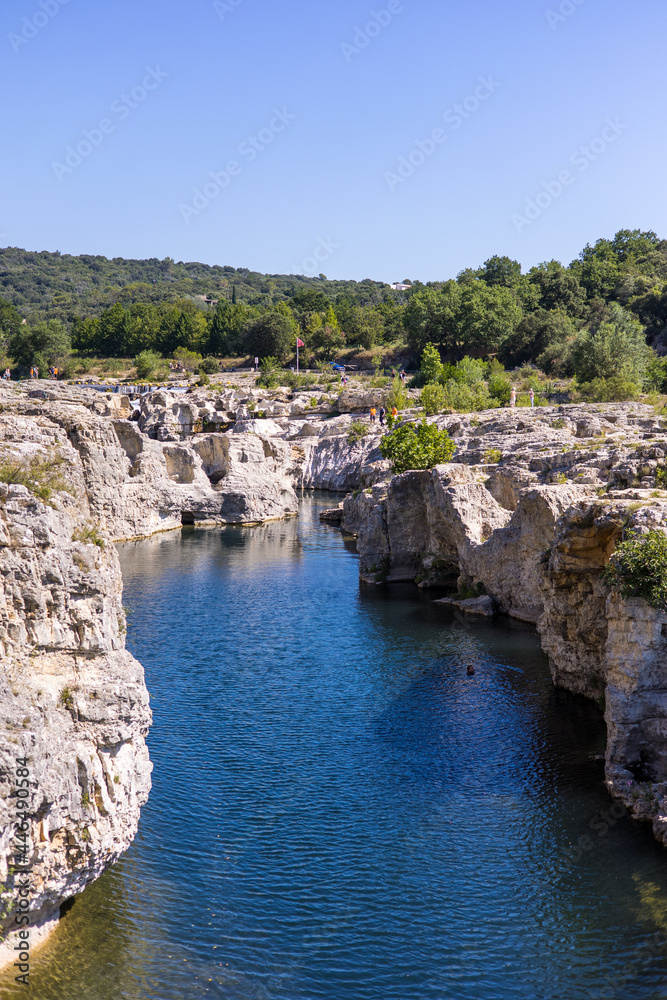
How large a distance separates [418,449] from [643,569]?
3615 centimetres

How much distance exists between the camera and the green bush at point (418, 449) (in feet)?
192

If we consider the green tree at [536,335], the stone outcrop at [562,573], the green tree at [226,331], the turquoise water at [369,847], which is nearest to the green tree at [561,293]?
the green tree at [536,335]

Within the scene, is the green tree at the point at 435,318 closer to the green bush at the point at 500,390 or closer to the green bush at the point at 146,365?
the green bush at the point at 500,390

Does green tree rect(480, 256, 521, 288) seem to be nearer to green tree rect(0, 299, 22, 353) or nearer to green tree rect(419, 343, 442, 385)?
green tree rect(419, 343, 442, 385)

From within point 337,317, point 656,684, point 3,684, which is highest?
point 337,317

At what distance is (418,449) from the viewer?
58781 mm

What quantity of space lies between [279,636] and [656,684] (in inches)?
871

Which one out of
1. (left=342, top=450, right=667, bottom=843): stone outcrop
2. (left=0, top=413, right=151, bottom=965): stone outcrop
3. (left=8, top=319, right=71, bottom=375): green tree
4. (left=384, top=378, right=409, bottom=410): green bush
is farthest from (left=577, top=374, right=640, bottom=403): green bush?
(left=8, top=319, right=71, bottom=375): green tree

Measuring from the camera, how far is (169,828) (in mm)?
22719

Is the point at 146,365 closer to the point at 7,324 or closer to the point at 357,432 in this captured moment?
the point at 7,324

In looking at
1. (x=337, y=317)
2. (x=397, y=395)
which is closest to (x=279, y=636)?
(x=397, y=395)

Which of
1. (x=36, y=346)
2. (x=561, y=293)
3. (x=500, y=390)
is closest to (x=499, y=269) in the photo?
(x=561, y=293)

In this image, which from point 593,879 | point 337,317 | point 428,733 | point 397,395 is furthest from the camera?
point 337,317

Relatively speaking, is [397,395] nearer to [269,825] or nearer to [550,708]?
[550,708]
